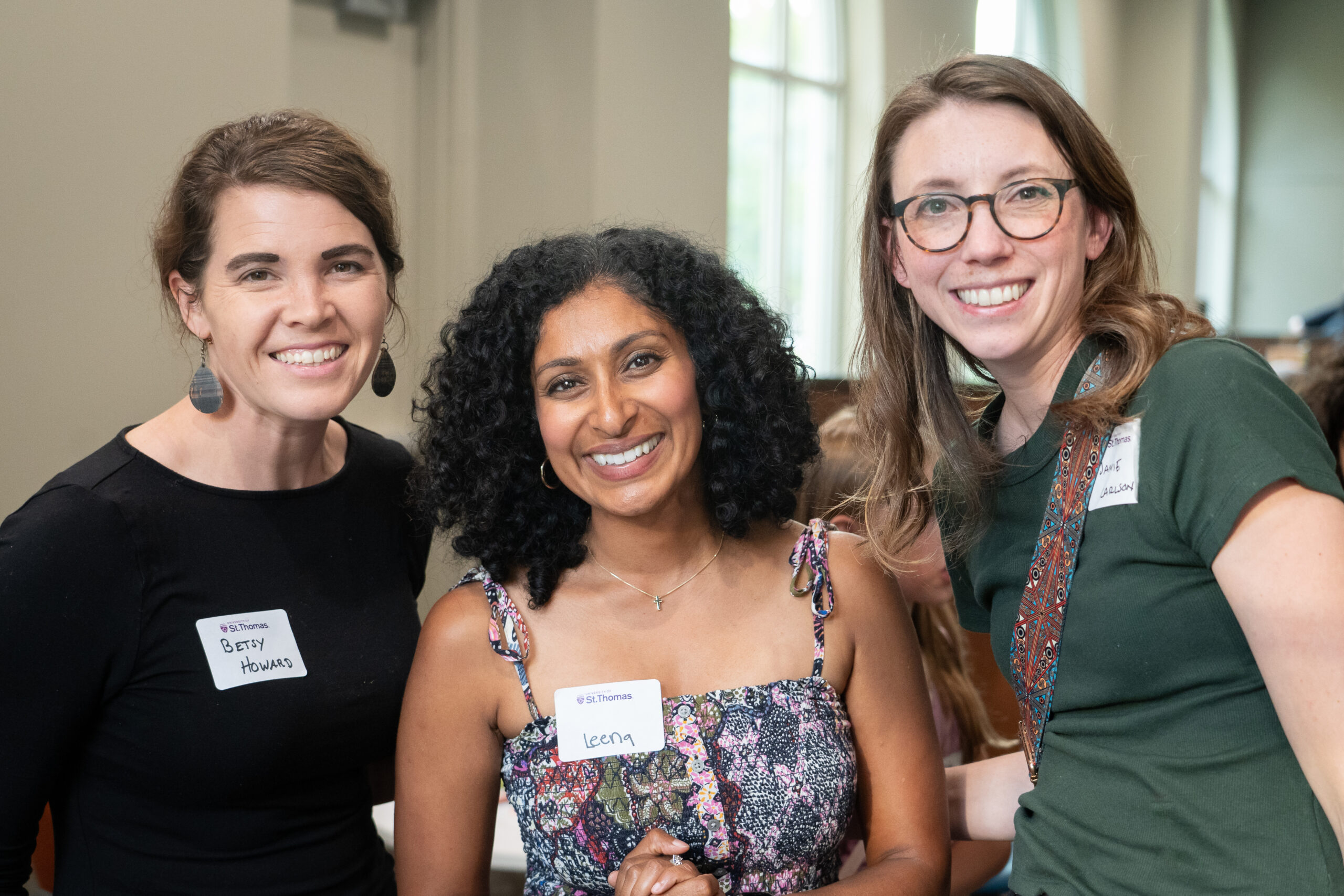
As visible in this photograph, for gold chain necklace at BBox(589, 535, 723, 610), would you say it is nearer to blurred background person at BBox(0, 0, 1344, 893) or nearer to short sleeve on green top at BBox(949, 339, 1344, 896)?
blurred background person at BBox(0, 0, 1344, 893)

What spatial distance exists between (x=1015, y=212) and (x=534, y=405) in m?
0.81

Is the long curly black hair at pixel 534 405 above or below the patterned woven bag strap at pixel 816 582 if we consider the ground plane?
above

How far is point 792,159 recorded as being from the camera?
328 inches

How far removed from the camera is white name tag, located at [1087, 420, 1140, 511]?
1419mm

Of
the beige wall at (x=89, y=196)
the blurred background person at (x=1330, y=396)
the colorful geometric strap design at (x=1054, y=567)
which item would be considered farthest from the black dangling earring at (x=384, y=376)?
the blurred background person at (x=1330, y=396)

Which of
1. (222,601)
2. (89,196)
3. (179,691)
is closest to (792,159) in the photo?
(89,196)

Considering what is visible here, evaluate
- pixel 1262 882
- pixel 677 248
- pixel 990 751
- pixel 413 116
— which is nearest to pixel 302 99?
pixel 413 116

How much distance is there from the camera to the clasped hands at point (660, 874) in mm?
1585

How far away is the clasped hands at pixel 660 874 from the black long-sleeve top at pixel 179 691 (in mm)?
531

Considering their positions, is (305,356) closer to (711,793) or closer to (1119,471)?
(711,793)

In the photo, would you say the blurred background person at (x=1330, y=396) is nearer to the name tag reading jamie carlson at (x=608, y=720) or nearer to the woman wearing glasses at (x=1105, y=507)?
the woman wearing glasses at (x=1105, y=507)

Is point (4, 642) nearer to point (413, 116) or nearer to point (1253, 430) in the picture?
point (1253, 430)

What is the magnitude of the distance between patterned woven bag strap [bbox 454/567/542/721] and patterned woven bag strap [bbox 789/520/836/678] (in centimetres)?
44

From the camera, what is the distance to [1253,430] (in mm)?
1285
